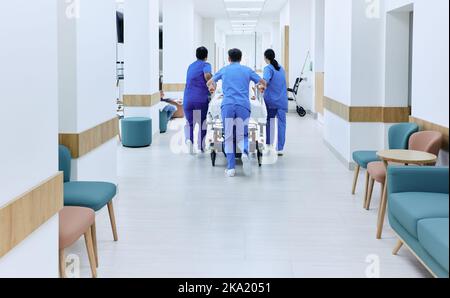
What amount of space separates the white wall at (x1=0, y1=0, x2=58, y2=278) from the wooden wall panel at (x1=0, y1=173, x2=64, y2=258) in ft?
0.13

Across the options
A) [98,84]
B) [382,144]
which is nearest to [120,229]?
[98,84]

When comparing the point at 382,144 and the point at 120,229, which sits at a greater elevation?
the point at 382,144

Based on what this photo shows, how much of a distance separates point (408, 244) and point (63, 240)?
222 cm

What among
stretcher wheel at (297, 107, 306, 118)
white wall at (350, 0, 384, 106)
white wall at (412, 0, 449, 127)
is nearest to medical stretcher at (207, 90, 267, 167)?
white wall at (350, 0, 384, 106)

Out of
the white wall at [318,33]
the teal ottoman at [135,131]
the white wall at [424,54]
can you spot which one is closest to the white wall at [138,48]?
the teal ottoman at [135,131]

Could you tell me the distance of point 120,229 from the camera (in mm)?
4926

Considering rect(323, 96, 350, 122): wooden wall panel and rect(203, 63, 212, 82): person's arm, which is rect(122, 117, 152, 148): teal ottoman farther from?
rect(323, 96, 350, 122): wooden wall panel

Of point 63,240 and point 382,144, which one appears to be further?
point 382,144

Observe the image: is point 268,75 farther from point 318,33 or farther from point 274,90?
point 318,33

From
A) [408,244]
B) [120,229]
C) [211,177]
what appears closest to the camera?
[408,244]

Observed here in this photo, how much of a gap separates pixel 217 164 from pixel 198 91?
45.5 inches

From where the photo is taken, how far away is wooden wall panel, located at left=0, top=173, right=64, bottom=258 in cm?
260
